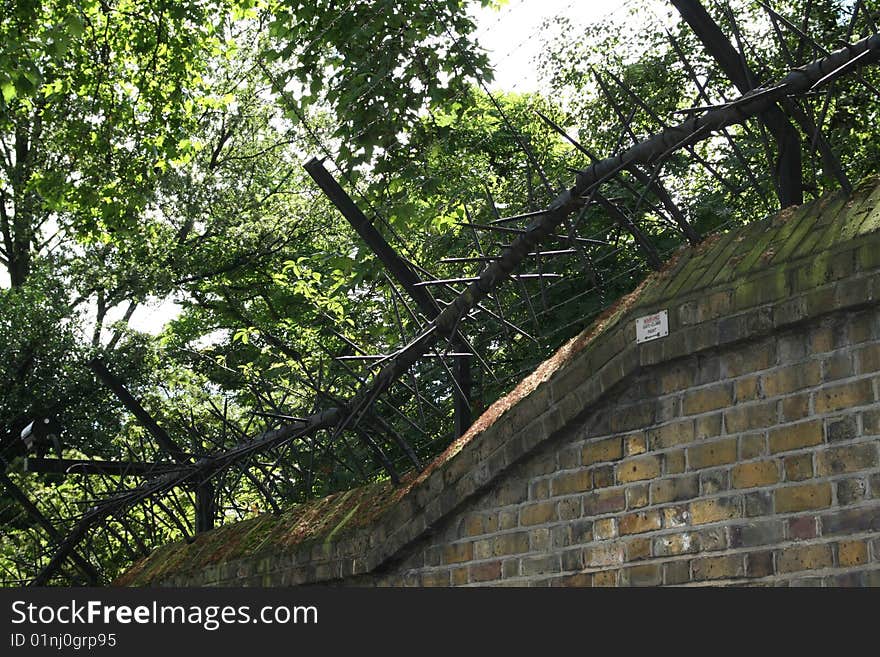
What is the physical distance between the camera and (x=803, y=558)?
3.60 meters

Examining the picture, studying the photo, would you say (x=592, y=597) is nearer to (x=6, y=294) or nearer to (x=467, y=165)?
(x=467, y=165)

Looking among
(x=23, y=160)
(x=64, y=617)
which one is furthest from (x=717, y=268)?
(x=23, y=160)

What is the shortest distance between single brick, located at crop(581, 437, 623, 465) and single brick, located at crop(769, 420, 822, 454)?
74 centimetres

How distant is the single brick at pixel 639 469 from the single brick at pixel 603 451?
0.19 feet

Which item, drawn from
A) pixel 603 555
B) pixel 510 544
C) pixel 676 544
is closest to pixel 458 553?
pixel 510 544

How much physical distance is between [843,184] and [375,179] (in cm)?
674

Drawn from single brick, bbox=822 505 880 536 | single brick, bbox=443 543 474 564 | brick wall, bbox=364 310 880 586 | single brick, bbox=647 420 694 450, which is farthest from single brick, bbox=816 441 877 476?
single brick, bbox=443 543 474 564

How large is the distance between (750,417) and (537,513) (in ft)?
3.87

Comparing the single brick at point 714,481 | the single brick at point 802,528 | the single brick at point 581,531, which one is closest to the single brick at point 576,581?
the single brick at point 581,531

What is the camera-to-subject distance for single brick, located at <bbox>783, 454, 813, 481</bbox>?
365cm

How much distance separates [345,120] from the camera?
32.1 ft

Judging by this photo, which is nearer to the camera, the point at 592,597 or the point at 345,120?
the point at 592,597

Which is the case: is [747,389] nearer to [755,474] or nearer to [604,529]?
[755,474]

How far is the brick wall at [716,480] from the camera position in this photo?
11.6 ft
